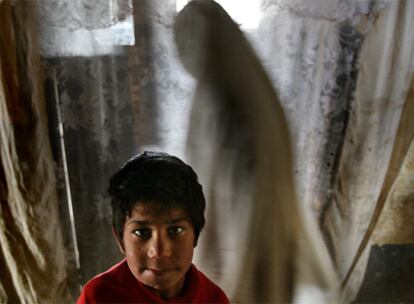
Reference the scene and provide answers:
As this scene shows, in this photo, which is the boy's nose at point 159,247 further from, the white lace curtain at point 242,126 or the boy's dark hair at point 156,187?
the white lace curtain at point 242,126

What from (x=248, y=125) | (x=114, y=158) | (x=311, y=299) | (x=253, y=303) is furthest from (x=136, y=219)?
(x=311, y=299)

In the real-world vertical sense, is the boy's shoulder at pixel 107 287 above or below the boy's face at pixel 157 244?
below

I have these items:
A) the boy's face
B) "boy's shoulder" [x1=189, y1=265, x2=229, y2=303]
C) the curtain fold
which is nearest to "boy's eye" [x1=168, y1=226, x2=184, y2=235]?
the boy's face

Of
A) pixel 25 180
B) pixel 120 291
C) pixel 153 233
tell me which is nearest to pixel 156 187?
pixel 153 233

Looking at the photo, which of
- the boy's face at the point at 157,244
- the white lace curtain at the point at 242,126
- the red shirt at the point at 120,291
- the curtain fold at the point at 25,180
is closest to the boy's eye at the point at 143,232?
the boy's face at the point at 157,244

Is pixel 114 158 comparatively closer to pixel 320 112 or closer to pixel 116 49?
pixel 116 49

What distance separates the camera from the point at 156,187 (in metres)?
0.92

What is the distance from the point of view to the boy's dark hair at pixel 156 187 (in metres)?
0.92

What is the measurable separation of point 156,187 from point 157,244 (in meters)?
0.12

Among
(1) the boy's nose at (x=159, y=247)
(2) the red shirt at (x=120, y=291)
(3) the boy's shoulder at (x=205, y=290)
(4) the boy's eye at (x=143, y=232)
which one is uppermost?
(4) the boy's eye at (x=143, y=232)

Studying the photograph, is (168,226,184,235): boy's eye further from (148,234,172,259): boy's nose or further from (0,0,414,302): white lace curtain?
(0,0,414,302): white lace curtain

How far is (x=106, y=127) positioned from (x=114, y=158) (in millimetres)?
85

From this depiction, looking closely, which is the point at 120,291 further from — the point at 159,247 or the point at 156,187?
the point at 156,187

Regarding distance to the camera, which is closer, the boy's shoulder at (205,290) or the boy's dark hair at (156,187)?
the boy's dark hair at (156,187)
